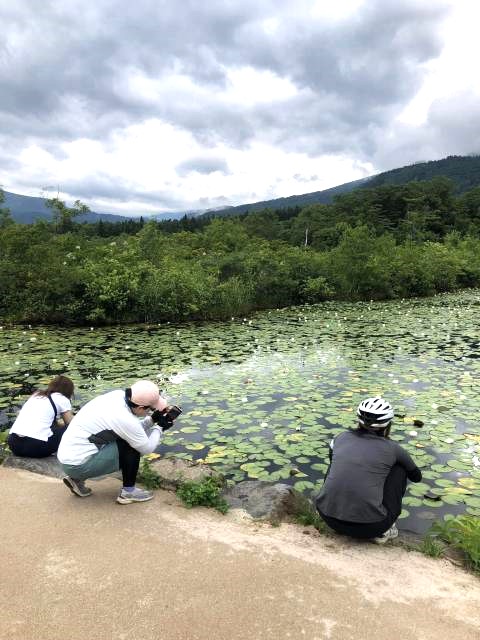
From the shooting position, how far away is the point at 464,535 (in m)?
3.46

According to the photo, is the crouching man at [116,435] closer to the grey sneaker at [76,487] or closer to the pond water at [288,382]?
the grey sneaker at [76,487]

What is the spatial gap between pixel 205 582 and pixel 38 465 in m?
2.66

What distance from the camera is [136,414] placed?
12.8 feet

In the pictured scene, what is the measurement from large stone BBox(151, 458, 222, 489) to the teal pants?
649 millimetres

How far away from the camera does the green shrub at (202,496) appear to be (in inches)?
158

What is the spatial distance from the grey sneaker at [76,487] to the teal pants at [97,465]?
0.05 meters

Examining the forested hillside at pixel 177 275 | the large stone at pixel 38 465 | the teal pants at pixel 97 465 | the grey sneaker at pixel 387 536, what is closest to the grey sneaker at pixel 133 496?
the teal pants at pixel 97 465

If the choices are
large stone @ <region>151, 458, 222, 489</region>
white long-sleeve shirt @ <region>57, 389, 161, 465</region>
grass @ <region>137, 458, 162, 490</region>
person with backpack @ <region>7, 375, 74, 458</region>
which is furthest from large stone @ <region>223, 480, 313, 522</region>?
person with backpack @ <region>7, 375, 74, 458</region>

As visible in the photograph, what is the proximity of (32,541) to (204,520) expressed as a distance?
1300 millimetres

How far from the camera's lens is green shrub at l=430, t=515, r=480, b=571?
3311 mm

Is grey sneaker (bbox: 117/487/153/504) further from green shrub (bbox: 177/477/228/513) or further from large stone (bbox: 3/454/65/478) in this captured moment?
large stone (bbox: 3/454/65/478)

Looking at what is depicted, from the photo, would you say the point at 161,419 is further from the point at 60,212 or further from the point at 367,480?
the point at 60,212

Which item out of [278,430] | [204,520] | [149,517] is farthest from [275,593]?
[278,430]

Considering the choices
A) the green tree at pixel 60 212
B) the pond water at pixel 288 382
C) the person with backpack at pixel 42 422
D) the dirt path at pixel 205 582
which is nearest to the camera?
the dirt path at pixel 205 582
